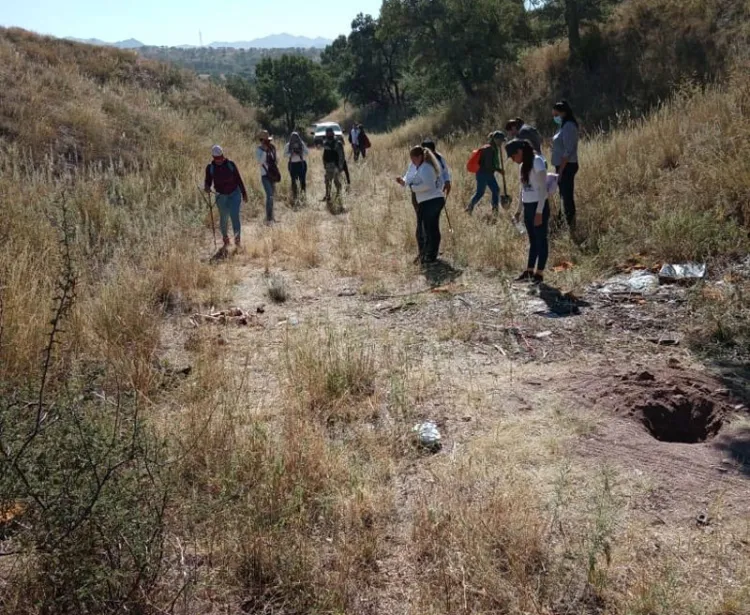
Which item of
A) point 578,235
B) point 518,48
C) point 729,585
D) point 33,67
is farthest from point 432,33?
point 729,585

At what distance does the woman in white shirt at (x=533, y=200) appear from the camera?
6.44 meters

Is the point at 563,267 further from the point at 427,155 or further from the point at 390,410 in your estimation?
the point at 390,410

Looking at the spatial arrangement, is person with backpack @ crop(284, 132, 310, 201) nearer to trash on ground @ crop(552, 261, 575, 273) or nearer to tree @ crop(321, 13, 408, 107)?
trash on ground @ crop(552, 261, 575, 273)

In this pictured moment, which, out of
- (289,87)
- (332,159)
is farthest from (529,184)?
(289,87)

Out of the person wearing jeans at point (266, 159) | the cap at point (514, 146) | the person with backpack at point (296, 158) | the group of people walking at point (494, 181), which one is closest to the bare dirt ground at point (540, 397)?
the group of people walking at point (494, 181)

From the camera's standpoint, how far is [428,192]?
303 inches

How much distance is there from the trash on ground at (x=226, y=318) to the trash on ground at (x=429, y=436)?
2750 millimetres

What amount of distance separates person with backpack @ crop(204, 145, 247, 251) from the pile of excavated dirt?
20.9 feet

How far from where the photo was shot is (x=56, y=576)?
241cm

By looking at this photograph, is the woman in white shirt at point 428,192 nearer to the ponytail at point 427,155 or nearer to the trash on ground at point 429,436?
the ponytail at point 427,155

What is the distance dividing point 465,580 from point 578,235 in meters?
6.03

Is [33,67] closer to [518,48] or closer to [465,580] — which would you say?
[518,48]

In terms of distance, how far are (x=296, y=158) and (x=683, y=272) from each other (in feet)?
28.1

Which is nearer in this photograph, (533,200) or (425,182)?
(533,200)
